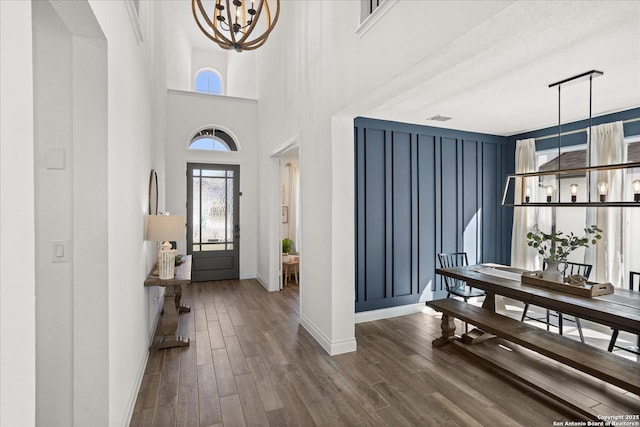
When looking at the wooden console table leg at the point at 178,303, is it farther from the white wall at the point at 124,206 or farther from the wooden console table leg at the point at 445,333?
the wooden console table leg at the point at 445,333

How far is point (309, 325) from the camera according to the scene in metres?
3.84

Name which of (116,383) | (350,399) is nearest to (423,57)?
(350,399)

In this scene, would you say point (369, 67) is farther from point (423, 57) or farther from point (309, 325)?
point (309, 325)

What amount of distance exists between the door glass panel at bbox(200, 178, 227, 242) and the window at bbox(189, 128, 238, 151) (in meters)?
0.67

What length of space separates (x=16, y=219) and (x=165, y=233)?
244 centimetres

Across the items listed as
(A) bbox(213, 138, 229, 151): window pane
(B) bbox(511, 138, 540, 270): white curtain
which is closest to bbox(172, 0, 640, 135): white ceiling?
(B) bbox(511, 138, 540, 270): white curtain

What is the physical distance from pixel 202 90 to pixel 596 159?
8253mm

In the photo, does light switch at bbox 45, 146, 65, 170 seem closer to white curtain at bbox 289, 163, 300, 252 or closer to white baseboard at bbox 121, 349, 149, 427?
white baseboard at bbox 121, 349, 149, 427

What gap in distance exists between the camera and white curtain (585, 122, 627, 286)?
3.94 m

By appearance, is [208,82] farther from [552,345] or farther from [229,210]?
[552,345]

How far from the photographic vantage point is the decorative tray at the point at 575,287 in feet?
9.33

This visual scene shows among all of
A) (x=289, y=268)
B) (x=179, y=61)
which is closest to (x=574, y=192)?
(x=289, y=268)

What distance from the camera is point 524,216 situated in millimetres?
5121

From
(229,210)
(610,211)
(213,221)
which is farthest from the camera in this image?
(229,210)
